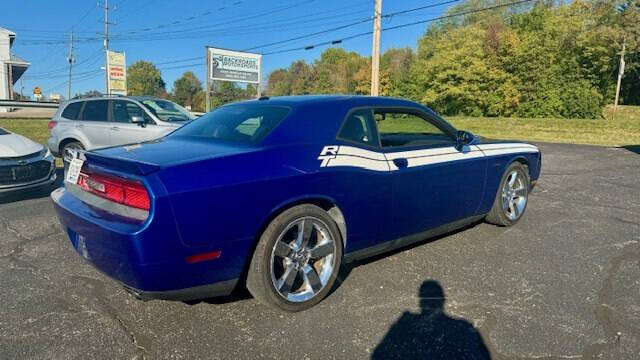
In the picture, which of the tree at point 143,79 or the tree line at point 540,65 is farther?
the tree at point 143,79

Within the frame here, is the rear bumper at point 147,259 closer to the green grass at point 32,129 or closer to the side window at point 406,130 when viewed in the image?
the side window at point 406,130

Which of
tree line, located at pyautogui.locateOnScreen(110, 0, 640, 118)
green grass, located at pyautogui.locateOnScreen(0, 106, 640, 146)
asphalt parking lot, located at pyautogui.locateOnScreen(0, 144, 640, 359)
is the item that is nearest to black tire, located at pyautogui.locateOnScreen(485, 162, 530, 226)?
asphalt parking lot, located at pyautogui.locateOnScreen(0, 144, 640, 359)

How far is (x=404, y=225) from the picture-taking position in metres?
3.55

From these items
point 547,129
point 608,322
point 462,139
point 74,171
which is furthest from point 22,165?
point 547,129

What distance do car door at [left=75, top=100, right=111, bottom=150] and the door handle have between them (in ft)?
23.4

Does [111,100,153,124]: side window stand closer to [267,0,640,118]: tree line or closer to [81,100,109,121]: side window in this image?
[81,100,109,121]: side window

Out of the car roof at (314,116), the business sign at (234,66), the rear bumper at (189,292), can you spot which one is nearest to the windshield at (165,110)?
the car roof at (314,116)

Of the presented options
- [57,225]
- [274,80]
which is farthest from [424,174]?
[274,80]

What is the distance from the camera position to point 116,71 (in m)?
33.3

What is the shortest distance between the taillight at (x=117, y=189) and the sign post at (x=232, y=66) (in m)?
22.3

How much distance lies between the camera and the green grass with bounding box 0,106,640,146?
708 inches

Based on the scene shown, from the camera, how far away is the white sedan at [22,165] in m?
5.88

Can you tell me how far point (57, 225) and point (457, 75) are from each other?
132 ft

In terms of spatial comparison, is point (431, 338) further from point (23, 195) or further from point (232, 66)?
point (232, 66)
